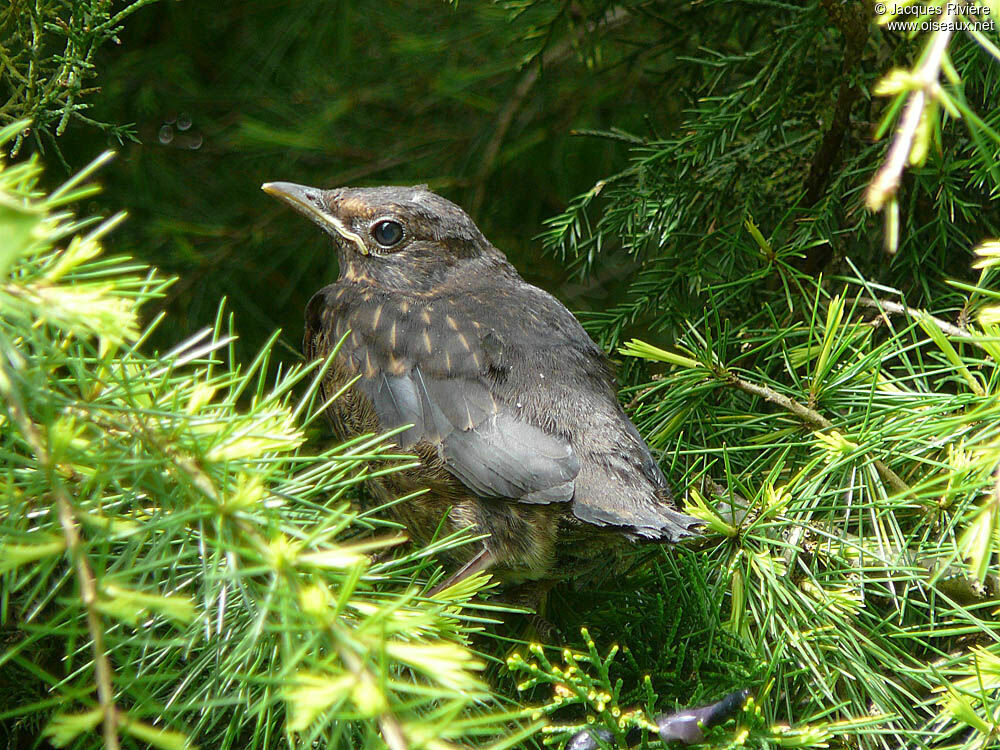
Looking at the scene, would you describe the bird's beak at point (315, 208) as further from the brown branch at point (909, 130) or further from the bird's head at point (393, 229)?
the brown branch at point (909, 130)

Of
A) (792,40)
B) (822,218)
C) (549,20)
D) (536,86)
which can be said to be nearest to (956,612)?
(822,218)

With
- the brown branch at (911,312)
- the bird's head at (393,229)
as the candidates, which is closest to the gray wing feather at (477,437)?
the bird's head at (393,229)

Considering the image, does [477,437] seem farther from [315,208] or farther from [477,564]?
[315,208]

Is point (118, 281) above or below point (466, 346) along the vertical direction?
above

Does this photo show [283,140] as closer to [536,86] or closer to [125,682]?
[536,86]

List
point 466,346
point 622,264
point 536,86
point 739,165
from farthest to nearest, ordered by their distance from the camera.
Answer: point 622,264 → point 536,86 → point 739,165 → point 466,346

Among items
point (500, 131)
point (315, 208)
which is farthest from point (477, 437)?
point (500, 131)

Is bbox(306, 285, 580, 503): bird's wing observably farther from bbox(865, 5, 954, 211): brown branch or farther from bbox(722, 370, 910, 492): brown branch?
bbox(865, 5, 954, 211): brown branch
